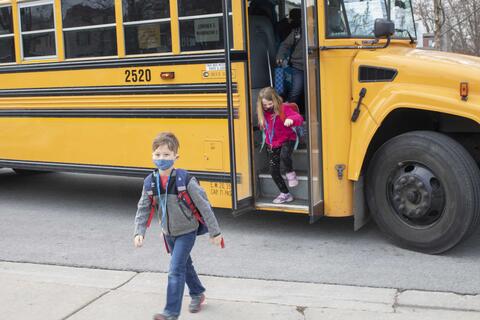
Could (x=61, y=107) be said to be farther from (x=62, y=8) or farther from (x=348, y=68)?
(x=348, y=68)

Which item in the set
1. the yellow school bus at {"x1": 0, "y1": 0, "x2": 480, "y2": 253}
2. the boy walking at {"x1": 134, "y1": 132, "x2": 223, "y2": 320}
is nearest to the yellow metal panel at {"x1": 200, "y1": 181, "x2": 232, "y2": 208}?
the yellow school bus at {"x1": 0, "y1": 0, "x2": 480, "y2": 253}

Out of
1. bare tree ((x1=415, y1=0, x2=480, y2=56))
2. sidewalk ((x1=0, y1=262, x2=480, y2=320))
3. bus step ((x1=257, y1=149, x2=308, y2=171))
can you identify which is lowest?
sidewalk ((x1=0, y1=262, x2=480, y2=320))

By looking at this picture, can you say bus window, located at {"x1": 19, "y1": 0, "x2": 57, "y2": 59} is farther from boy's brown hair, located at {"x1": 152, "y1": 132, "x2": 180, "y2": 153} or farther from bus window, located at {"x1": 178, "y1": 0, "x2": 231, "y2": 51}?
boy's brown hair, located at {"x1": 152, "y1": 132, "x2": 180, "y2": 153}

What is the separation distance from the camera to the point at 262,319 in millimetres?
3723

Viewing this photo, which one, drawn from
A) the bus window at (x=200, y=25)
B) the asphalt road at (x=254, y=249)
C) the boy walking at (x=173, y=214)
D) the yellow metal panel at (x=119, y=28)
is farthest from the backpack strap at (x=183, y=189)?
the yellow metal panel at (x=119, y=28)

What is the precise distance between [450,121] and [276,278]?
6.09 feet

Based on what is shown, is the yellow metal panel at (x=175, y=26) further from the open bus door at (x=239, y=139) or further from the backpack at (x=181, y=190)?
the backpack at (x=181, y=190)

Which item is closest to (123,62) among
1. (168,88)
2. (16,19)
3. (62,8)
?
(168,88)

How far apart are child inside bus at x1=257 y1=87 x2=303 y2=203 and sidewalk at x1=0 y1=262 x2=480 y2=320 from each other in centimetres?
114

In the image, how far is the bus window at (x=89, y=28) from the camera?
602cm

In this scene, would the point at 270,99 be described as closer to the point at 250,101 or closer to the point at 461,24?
the point at 250,101

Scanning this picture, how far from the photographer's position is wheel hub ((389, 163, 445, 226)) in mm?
4695

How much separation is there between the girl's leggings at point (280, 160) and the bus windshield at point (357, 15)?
102 centimetres

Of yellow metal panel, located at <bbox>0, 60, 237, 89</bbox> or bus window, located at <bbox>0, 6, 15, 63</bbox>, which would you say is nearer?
yellow metal panel, located at <bbox>0, 60, 237, 89</bbox>
